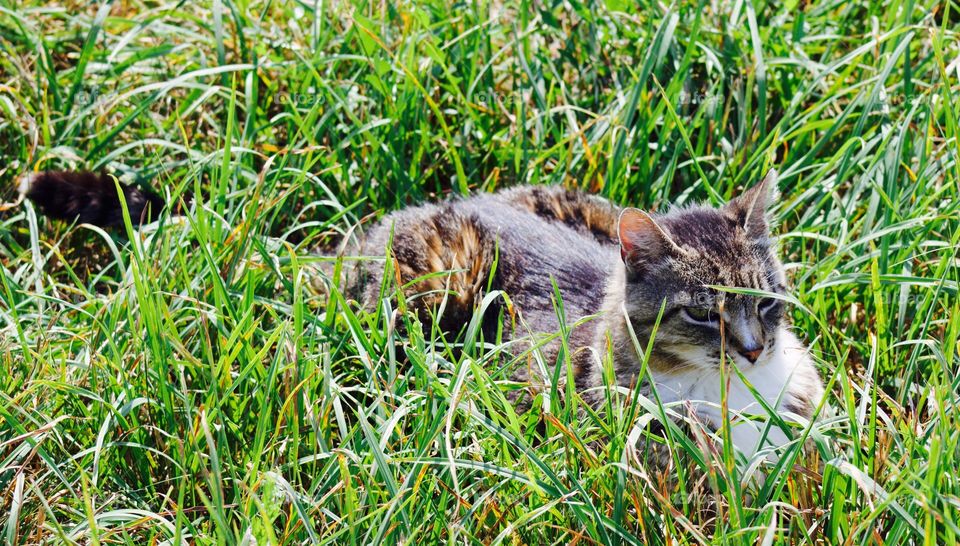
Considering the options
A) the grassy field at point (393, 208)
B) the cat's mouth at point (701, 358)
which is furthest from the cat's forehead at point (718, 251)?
the grassy field at point (393, 208)

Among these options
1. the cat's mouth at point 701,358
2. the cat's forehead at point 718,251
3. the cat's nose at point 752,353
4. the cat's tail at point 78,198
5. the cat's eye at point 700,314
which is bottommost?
the cat's tail at point 78,198

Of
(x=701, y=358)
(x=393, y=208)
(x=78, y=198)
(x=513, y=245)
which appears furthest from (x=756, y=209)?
(x=78, y=198)

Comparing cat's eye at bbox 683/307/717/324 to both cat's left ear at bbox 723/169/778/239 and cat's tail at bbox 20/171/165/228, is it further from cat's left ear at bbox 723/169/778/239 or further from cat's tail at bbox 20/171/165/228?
cat's tail at bbox 20/171/165/228

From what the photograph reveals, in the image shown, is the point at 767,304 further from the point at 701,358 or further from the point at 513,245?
the point at 513,245

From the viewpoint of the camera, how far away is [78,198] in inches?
146

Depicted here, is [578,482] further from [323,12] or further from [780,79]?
[323,12]

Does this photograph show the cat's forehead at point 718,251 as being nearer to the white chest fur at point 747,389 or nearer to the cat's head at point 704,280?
the cat's head at point 704,280

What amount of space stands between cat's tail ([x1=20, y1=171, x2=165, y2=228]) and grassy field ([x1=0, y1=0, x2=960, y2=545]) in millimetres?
144

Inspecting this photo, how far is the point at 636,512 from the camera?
244 centimetres

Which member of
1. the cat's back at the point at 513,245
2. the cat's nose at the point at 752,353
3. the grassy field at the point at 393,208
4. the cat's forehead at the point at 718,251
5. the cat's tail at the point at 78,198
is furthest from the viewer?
the cat's tail at the point at 78,198

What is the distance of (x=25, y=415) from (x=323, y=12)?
2.19 metres

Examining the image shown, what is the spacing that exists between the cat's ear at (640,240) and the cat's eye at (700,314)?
0.56 ft

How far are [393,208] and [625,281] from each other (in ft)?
4.17

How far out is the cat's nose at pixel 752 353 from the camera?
2.88 m
